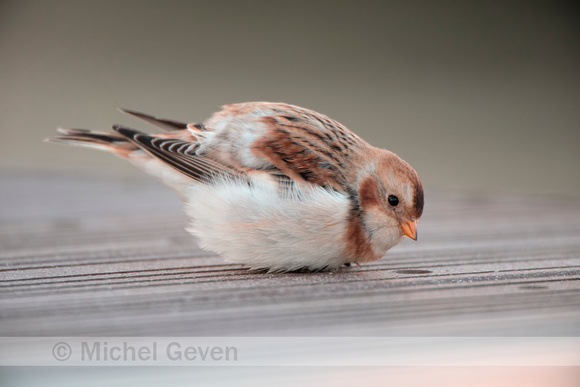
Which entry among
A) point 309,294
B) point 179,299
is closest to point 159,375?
point 179,299

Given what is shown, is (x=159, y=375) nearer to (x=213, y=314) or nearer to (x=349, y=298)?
(x=213, y=314)

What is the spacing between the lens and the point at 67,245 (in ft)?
12.1

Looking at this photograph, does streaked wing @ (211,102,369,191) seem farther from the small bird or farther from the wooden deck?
the wooden deck

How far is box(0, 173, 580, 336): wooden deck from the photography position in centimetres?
224

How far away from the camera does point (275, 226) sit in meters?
3.13

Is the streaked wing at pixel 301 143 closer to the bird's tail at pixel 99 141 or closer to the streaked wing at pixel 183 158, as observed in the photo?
the streaked wing at pixel 183 158

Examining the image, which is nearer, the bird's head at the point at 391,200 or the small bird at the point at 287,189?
the small bird at the point at 287,189
